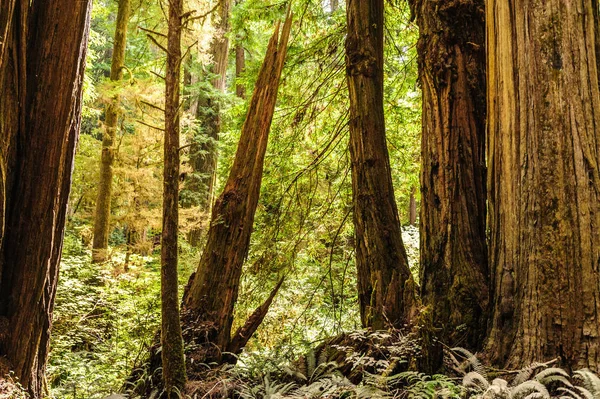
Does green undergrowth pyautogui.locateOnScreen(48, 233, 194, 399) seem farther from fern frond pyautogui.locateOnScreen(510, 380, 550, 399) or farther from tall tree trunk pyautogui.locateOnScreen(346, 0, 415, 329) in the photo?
fern frond pyautogui.locateOnScreen(510, 380, 550, 399)

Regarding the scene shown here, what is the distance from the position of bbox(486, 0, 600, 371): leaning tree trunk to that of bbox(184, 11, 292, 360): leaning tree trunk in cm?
263

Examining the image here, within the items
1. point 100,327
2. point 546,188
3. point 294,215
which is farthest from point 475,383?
point 100,327

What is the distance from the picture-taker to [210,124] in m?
16.5

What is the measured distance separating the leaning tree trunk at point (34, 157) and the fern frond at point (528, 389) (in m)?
3.72

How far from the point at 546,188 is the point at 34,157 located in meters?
4.01

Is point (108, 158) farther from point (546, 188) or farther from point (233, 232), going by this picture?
point (546, 188)

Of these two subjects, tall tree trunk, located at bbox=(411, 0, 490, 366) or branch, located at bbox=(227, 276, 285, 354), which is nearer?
tall tree trunk, located at bbox=(411, 0, 490, 366)

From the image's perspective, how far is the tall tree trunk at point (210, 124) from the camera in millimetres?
15445

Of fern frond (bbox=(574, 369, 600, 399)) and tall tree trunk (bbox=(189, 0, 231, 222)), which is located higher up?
tall tree trunk (bbox=(189, 0, 231, 222))

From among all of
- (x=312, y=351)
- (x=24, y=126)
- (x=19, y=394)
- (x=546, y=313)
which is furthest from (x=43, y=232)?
(x=546, y=313)

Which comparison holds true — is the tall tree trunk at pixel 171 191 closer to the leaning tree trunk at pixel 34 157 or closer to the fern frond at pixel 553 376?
the leaning tree trunk at pixel 34 157

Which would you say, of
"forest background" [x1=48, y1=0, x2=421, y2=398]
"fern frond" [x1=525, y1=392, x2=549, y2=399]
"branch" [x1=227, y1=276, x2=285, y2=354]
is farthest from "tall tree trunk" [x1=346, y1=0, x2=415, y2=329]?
"fern frond" [x1=525, y1=392, x2=549, y2=399]

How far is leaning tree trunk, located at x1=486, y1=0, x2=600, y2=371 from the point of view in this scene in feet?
9.72

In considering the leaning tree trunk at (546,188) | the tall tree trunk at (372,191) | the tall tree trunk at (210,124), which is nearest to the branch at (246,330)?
the tall tree trunk at (372,191)
